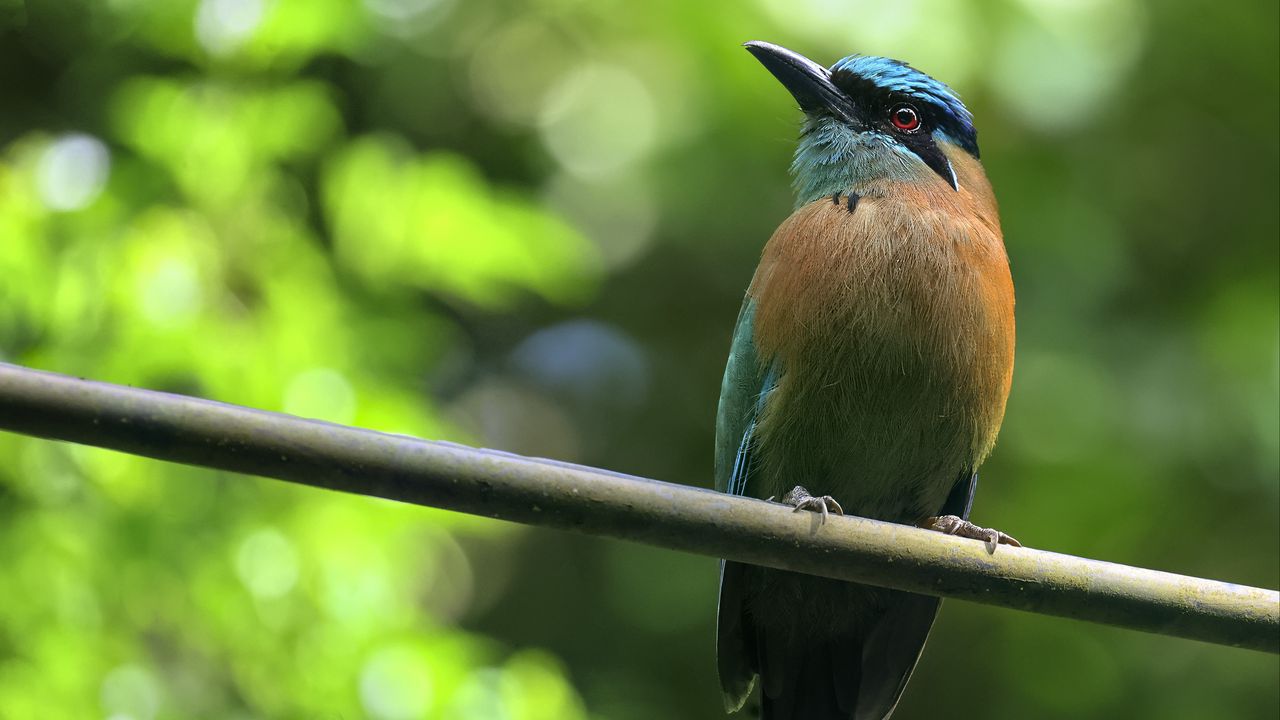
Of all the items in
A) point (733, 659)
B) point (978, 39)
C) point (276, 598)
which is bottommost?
point (276, 598)

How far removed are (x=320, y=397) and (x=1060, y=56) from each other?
2.87 metres

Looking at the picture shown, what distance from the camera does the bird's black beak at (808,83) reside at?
3760 mm

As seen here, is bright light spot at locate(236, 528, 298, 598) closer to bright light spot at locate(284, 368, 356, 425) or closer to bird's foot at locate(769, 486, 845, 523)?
bright light spot at locate(284, 368, 356, 425)

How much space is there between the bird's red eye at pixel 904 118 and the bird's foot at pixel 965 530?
1132 mm

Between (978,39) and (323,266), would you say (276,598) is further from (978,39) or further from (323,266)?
(978,39)

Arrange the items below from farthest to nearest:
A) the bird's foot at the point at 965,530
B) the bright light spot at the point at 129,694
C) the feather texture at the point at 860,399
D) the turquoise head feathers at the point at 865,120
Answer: the turquoise head feathers at the point at 865,120 → the feather texture at the point at 860,399 → the bright light spot at the point at 129,694 → the bird's foot at the point at 965,530

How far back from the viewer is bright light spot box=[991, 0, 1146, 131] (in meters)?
4.50

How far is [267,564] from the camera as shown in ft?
10.8

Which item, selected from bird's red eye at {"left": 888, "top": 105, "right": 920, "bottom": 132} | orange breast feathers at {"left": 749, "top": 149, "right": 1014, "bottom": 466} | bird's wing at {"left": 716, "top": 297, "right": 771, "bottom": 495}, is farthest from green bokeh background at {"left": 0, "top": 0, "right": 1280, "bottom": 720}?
orange breast feathers at {"left": 749, "top": 149, "right": 1014, "bottom": 466}

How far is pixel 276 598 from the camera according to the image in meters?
3.24

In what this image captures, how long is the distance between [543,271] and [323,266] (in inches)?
28.8

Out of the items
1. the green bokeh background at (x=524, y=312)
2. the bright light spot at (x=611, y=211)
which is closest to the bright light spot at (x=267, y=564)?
the green bokeh background at (x=524, y=312)

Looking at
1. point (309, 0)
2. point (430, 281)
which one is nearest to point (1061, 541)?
point (430, 281)

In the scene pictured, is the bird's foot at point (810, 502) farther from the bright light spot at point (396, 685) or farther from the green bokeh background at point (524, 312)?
the bright light spot at point (396, 685)
